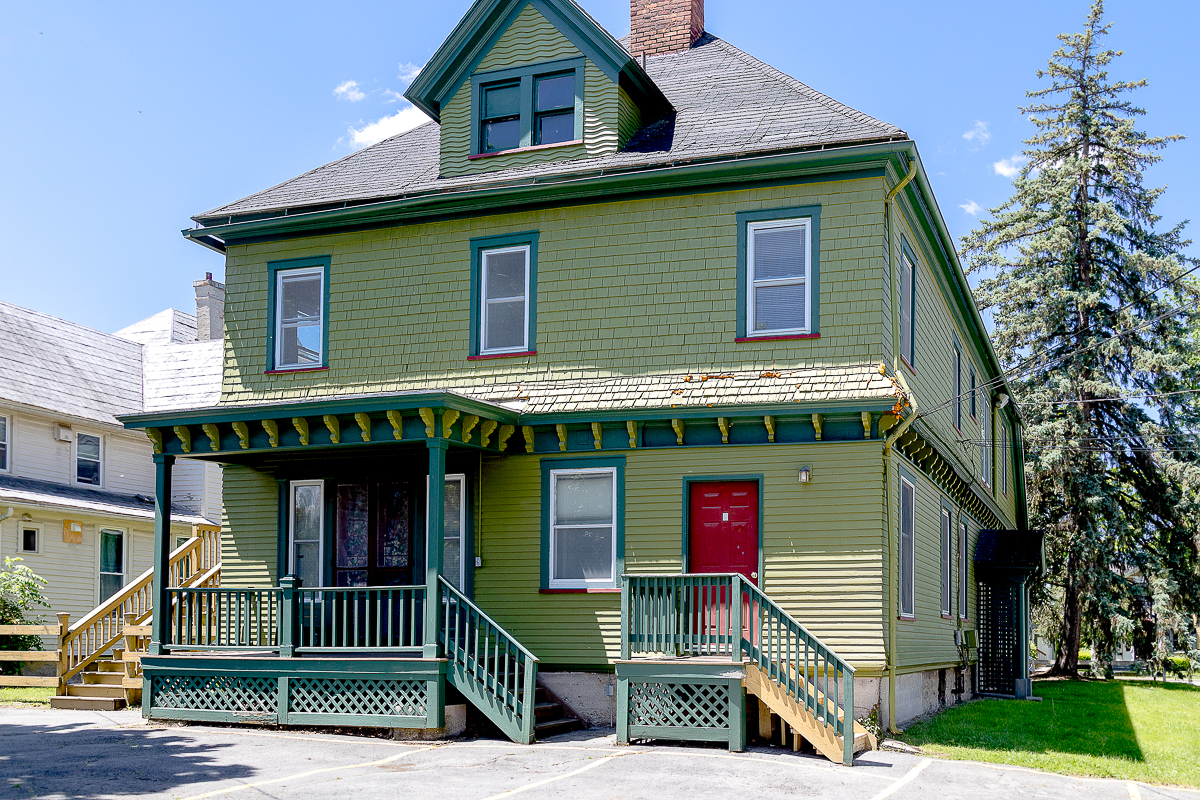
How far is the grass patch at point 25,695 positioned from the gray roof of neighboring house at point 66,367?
669 centimetres

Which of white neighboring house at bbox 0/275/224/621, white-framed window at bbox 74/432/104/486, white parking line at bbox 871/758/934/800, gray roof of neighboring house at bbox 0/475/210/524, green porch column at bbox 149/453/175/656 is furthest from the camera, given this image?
white-framed window at bbox 74/432/104/486

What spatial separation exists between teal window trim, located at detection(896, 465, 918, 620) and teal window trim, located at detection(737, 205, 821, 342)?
2223 millimetres

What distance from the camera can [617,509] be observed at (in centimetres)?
1420

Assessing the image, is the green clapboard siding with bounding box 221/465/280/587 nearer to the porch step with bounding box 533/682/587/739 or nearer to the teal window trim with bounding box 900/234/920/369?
the porch step with bounding box 533/682/587/739

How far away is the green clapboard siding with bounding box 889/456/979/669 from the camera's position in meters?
14.2

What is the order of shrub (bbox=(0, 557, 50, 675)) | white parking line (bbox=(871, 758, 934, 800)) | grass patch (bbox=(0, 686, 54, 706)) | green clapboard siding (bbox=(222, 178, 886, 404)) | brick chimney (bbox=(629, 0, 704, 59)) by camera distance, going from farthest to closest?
shrub (bbox=(0, 557, 50, 675)) < brick chimney (bbox=(629, 0, 704, 59)) < grass patch (bbox=(0, 686, 54, 706)) < green clapboard siding (bbox=(222, 178, 886, 404)) < white parking line (bbox=(871, 758, 934, 800))

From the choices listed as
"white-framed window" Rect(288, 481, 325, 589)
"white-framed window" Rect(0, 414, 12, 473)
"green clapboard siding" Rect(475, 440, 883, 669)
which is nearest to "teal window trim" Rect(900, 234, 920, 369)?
"green clapboard siding" Rect(475, 440, 883, 669)

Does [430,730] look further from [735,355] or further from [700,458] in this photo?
[735,355]

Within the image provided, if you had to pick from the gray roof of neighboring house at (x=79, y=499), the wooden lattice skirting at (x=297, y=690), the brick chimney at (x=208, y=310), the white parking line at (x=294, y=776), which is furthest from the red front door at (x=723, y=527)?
the brick chimney at (x=208, y=310)

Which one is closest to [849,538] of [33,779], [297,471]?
[297,471]

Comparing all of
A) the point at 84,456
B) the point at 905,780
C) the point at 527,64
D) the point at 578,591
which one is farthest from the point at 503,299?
the point at 84,456

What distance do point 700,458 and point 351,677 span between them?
484cm

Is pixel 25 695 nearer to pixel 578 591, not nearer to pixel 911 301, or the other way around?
pixel 578 591

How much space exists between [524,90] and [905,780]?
1042 centimetres
